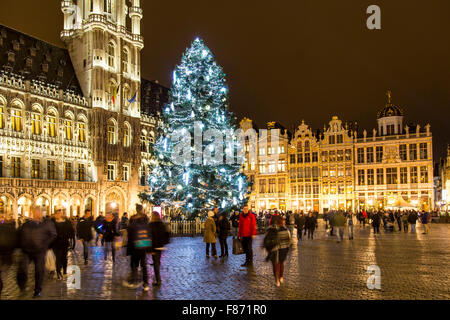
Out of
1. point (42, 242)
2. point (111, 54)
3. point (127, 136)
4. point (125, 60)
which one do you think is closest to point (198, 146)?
point (42, 242)

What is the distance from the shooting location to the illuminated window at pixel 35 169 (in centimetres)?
3822

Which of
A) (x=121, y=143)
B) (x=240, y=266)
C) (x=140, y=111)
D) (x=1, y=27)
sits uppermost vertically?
(x=1, y=27)

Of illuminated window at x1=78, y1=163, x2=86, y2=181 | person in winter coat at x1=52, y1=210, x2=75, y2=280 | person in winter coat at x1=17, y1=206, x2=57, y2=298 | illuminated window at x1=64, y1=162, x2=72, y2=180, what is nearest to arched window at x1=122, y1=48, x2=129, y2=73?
illuminated window at x1=78, y1=163, x2=86, y2=181

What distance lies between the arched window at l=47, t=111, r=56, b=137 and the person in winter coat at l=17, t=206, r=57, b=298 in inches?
1326

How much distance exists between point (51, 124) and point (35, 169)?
457cm

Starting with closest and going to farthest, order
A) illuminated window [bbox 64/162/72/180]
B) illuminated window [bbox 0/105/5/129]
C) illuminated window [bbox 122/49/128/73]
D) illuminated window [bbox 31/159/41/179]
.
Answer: illuminated window [bbox 0/105/5/129]
illuminated window [bbox 31/159/41/179]
illuminated window [bbox 64/162/72/180]
illuminated window [bbox 122/49/128/73]

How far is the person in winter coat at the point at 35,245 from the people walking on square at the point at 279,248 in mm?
4675

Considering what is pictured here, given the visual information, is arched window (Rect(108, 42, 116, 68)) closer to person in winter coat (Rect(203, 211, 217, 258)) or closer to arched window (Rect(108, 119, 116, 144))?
arched window (Rect(108, 119, 116, 144))

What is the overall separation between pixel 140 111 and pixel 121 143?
6.65 meters

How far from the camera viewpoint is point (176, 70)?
25453 millimetres

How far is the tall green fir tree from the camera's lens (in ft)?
80.9

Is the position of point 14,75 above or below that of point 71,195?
above
